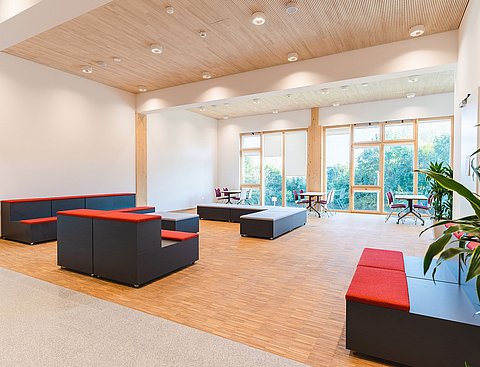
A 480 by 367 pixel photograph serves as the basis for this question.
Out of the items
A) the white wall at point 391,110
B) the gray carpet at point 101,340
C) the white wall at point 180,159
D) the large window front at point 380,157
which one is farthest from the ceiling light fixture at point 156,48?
the large window front at point 380,157

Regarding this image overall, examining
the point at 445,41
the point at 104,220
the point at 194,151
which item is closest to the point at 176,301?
the point at 104,220

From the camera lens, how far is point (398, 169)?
9891 mm

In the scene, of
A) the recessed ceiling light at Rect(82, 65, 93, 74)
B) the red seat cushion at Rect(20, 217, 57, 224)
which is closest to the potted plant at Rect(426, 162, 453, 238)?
the red seat cushion at Rect(20, 217, 57, 224)

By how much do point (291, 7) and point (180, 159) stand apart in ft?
24.8

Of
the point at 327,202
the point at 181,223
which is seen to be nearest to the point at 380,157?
the point at 327,202

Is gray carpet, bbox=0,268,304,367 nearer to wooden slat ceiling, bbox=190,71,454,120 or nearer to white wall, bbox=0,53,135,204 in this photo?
white wall, bbox=0,53,135,204

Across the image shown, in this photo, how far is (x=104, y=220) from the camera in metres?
3.56

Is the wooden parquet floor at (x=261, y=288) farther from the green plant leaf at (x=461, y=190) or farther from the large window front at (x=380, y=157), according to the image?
the large window front at (x=380, y=157)

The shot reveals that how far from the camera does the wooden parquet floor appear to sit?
7.89 ft

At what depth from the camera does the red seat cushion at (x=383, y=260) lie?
2.84 m

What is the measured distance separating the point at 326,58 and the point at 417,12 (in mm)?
1917

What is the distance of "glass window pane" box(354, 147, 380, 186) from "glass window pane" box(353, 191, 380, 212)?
0.36 meters

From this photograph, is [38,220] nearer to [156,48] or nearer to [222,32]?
[156,48]

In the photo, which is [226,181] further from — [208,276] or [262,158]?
[208,276]
